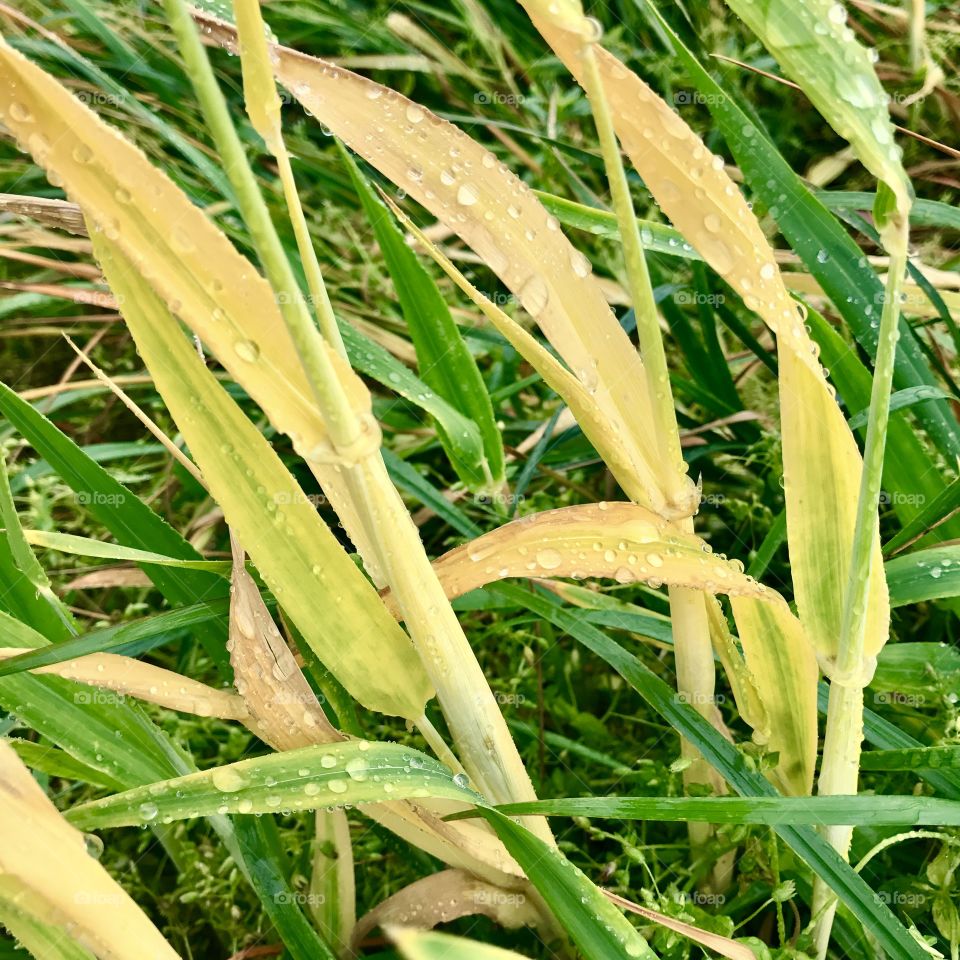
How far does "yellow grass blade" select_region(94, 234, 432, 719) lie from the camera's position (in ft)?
1.76

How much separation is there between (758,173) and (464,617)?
0.55 metres

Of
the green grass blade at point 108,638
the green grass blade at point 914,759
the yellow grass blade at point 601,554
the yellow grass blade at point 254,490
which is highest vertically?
the yellow grass blade at point 254,490

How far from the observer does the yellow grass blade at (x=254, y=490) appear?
0.54 metres

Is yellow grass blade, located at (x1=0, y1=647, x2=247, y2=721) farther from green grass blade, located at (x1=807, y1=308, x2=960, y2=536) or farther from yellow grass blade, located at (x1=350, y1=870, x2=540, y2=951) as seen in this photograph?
green grass blade, located at (x1=807, y1=308, x2=960, y2=536)

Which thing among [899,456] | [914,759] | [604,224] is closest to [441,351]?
[604,224]

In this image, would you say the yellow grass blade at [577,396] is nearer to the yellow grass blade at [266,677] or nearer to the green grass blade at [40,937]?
the yellow grass blade at [266,677]

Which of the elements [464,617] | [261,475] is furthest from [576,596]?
[261,475]

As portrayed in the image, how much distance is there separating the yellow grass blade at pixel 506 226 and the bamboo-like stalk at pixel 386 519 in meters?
0.15

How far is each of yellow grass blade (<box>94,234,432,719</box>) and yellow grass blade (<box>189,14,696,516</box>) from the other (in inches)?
7.3

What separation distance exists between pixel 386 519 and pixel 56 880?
0.24m

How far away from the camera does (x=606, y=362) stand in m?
0.63

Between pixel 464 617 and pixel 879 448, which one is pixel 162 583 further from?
pixel 879 448

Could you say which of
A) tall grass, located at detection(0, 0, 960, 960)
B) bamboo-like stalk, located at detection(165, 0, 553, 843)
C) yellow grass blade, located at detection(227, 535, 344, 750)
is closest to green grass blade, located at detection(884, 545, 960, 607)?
tall grass, located at detection(0, 0, 960, 960)

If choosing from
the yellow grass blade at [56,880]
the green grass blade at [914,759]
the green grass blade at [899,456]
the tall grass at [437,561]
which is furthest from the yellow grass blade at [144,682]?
the green grass blade at [899,456]
